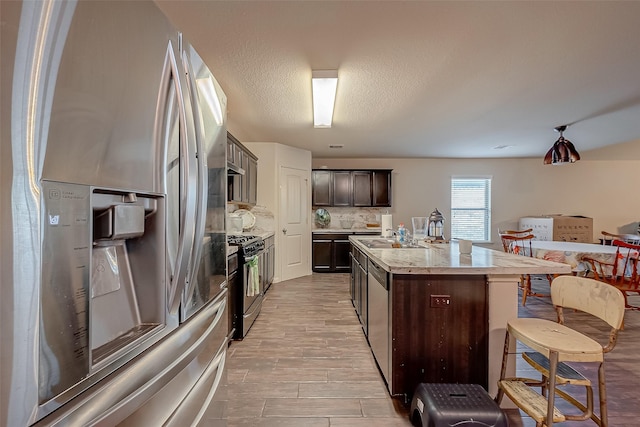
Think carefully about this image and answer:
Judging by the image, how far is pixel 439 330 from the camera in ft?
6.21

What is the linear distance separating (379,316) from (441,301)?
541 millimetres

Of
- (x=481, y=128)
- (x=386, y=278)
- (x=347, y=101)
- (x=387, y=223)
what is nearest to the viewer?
(x=386, y=278)

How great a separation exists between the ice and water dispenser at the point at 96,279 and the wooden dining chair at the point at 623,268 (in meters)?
4.70

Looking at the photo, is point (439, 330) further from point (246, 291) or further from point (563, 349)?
point (246, 291)

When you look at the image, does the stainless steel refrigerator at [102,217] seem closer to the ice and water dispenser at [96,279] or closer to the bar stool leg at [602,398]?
the ice and water dispenser at [96,279]

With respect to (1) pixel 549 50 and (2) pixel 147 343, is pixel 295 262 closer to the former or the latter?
(1) pixel 549 50

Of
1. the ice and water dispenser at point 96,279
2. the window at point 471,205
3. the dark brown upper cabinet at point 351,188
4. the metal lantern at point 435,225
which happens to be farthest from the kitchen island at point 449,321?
the window at point 471,205

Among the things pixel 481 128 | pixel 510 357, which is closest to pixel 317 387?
pixel 510 357

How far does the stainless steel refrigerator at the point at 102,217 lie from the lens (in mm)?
438

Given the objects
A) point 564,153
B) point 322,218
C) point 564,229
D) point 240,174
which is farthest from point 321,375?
point 564,229

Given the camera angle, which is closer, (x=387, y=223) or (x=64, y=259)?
(x=64, y=259)

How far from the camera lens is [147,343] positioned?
0.72 meters

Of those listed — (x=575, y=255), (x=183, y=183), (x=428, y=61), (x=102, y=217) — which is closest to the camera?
(x=102, y=217)

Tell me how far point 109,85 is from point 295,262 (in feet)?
17.1
